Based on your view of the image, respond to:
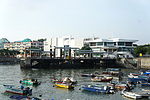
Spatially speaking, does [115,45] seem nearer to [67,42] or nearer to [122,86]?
[67,42]

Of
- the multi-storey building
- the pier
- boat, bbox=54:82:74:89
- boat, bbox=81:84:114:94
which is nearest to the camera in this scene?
boat, bbox=81:84:114:94

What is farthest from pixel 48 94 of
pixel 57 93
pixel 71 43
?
pixel 71 43

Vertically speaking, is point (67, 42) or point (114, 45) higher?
point (67, 42)

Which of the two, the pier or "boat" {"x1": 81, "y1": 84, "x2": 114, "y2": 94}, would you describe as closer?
"boat" {"x1": 81, "y1": 84, "x2": 114, "y2": 94}

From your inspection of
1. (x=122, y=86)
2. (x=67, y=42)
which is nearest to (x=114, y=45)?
(x=67, y=42)

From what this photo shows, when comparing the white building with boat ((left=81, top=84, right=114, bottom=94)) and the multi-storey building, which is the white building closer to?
the multi-storey building

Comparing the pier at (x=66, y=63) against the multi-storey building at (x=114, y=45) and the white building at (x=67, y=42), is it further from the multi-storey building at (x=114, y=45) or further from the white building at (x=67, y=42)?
the white building at (x=67, y=42)

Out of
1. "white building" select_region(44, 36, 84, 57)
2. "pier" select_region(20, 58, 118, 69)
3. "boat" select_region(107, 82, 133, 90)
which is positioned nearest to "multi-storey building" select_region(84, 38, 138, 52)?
"white building" select_region(44, 36, 84, 57)

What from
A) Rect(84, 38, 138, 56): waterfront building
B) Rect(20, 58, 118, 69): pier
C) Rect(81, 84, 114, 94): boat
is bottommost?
Rect(81, 84, 114, 94): boat

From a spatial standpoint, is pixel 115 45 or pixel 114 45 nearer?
pixel 115 45

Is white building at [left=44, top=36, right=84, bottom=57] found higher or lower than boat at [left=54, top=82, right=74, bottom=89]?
higher

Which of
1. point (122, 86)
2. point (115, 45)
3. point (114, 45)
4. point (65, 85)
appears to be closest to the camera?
point (122, 86)

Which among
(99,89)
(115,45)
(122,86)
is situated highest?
(115,45)

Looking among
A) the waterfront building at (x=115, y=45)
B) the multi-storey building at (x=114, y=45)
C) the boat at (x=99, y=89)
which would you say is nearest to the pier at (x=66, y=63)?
the waterfront building at (x=115, y=45)
